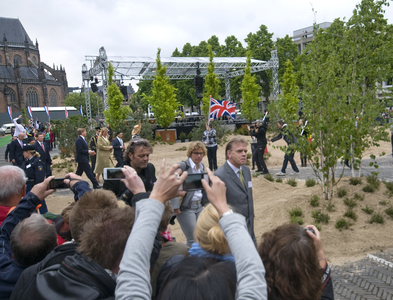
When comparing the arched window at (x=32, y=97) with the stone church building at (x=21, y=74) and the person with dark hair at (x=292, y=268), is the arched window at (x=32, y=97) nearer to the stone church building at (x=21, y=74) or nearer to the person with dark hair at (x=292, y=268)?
the stone church building at (x=21, y=74)

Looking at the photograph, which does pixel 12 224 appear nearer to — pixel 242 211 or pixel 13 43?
pixel 242 211

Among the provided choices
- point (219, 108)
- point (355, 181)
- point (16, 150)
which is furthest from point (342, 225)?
point (16, 150)

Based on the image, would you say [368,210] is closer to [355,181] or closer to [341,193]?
[341,193]

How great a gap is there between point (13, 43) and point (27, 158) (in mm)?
81588

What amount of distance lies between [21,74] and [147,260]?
85.1 m

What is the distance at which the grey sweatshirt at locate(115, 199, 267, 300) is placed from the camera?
1339mm

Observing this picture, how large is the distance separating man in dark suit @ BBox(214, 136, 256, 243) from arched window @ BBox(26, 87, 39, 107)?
80730mm

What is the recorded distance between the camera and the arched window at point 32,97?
74.8m

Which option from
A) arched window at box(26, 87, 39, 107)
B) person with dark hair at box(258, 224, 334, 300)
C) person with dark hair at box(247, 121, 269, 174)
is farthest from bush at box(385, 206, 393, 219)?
arched window at box(26, 87, 39, 107)

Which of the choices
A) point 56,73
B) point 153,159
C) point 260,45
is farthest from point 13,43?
point 153,159

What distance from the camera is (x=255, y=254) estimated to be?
4.59ft

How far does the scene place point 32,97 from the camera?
76.0 meters

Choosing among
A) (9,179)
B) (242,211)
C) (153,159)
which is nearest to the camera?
(9,179)

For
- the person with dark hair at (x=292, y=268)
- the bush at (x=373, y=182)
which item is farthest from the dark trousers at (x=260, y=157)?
the person with dark hair at (x=292, y=268)
